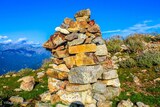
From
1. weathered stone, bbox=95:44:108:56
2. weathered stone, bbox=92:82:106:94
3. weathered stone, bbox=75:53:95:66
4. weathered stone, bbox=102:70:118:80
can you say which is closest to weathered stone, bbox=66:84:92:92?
weathered stone, bbox=92:82:106:94

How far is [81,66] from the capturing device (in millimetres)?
17328

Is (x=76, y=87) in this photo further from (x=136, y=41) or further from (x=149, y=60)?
(x=136, y=41)

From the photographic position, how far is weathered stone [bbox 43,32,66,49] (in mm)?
17734

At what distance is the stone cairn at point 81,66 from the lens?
17.3 meters

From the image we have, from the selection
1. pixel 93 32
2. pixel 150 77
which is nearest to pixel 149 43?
pixel 150 77

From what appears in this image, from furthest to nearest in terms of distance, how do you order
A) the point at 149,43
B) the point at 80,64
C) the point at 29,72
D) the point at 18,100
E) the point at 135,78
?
the point at 149,43 < the point at 29,72 < the point at 135,78 < the point at 18,100 < the point at 80,64

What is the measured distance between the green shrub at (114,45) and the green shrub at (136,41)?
72 cm

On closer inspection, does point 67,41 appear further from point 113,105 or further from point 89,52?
point 113,105

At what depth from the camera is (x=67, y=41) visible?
17.8 metres

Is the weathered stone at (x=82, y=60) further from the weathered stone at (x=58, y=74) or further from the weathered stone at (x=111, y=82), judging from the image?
the weathered stone at (x=111, y=82)

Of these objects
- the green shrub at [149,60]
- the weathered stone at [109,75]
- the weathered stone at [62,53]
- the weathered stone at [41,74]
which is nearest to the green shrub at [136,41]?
the green shrub at [149,60]

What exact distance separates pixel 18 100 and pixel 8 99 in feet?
2.58

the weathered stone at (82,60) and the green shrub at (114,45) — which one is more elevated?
the green shrub at (114,45)

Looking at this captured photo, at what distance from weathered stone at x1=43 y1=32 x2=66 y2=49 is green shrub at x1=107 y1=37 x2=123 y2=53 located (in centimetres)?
1165
